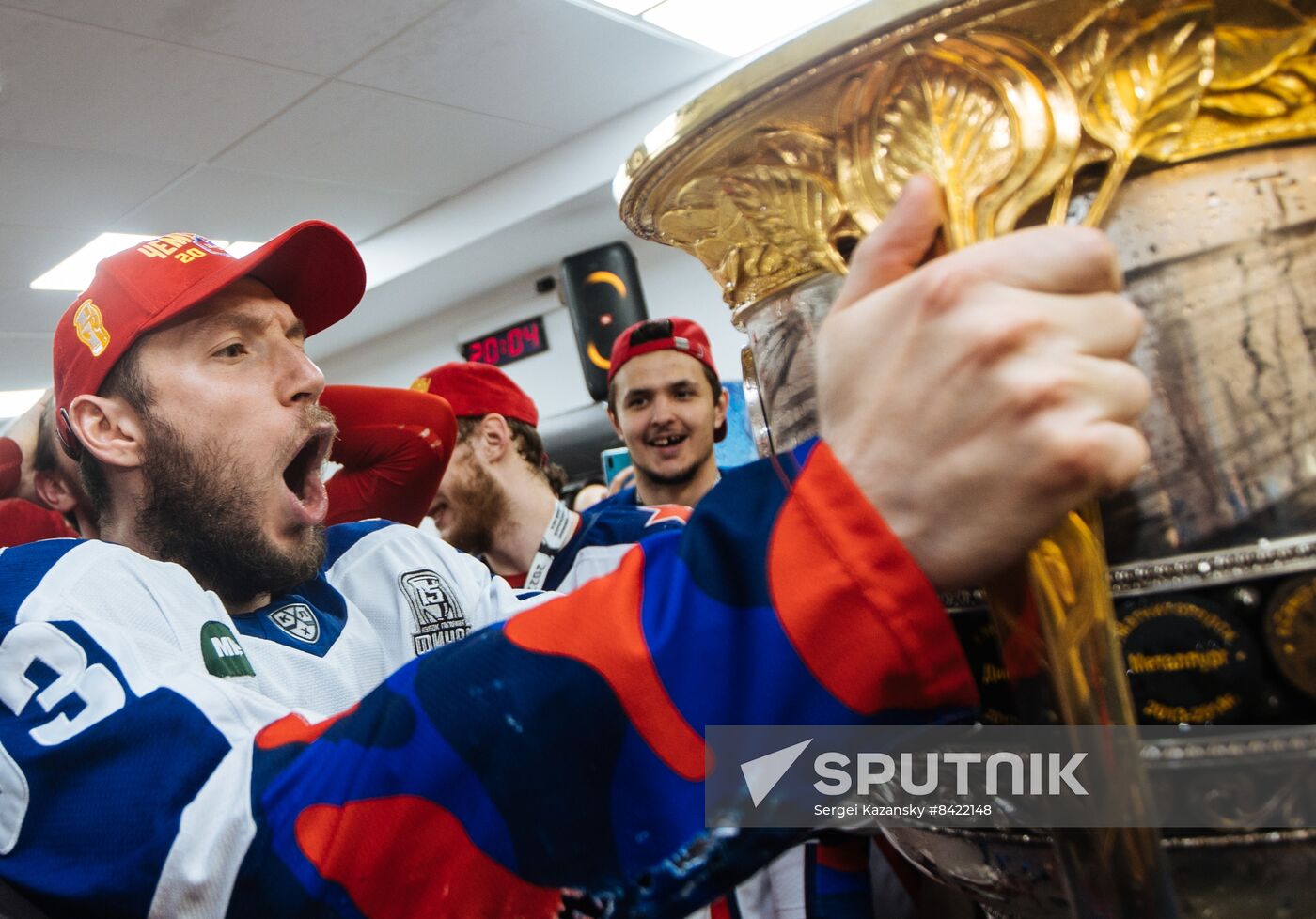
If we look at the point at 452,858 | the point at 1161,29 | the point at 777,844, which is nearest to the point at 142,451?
the point at 452,858

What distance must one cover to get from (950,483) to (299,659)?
0.77 m

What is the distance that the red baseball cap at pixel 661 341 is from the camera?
2.72m

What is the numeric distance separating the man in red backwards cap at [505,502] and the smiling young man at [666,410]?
26 centimetres

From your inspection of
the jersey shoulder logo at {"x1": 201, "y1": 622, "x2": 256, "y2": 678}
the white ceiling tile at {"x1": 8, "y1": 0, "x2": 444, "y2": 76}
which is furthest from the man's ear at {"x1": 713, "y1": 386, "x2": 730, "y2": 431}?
the jersey shoulder logo at {"x1": 201, "y1": 622, "x2": 256, "y2": 678}

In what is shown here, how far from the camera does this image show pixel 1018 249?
0.31 m

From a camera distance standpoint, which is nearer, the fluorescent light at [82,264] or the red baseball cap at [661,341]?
the red baseball cap at [661,341]

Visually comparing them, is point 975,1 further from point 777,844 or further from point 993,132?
point 777,844

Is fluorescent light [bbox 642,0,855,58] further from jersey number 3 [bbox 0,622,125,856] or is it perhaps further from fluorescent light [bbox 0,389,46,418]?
fluorescent light [bbox 0,389,46,418]

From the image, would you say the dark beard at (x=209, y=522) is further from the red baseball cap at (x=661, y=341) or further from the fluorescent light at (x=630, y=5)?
the fluorescent light at (x=630, y=5)

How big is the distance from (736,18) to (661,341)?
4.59ft

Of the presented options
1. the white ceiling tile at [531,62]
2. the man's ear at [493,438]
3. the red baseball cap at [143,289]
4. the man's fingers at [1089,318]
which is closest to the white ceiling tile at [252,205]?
the white ceiling tile at [531,62]

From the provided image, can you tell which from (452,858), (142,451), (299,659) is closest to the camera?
(452,858)

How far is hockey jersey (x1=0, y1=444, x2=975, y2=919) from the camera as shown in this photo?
13.9 inches

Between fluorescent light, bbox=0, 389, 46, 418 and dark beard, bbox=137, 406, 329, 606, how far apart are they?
5606mm
